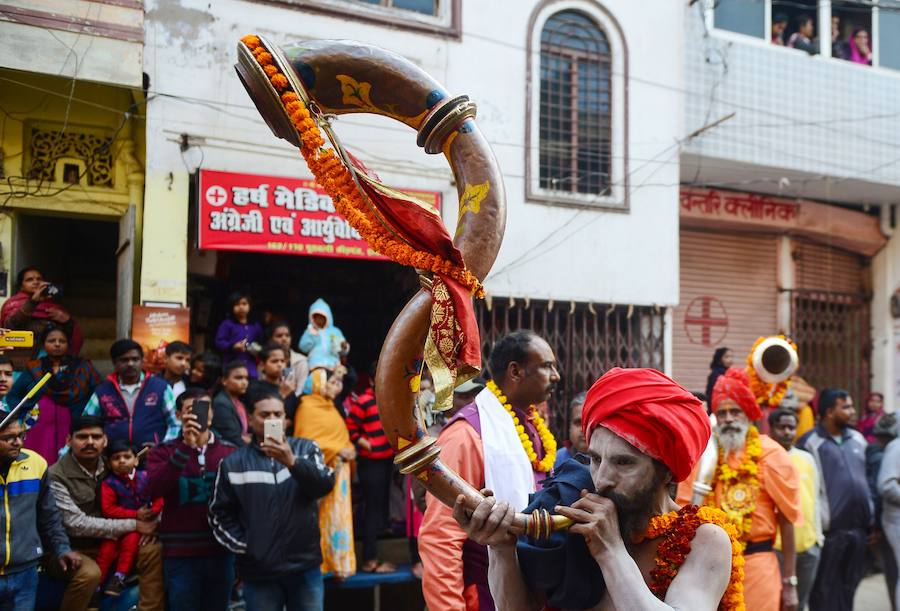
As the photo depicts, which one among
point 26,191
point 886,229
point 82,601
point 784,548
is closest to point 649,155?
point 886,229

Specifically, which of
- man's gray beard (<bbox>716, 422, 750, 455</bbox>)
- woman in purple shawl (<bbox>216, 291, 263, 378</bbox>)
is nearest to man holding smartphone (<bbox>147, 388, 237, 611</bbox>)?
woman in purple shawl (<bbox>216, 291, 263, 378</bbox>)

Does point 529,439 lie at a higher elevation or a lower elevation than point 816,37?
lower

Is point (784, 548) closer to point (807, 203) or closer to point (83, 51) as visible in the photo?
point (83, 51)

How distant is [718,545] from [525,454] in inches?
52.1

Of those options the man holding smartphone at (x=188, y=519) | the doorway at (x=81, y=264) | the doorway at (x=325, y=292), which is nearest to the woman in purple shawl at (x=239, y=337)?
the doorway at (x=325, y=292)

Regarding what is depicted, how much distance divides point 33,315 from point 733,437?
5628 millimetres

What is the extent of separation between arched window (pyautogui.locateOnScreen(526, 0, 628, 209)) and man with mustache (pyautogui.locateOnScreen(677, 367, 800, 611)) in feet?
16.1

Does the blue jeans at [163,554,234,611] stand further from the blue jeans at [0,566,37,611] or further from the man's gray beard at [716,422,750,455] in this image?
the man's gray beard at [716,422,750,455]

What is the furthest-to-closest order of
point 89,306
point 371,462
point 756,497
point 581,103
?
1. point 89,306
2. point 581,103
3. point 371,462
4. point 756,497

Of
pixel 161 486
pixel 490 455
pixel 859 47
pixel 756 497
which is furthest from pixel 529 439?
pixel 859 47

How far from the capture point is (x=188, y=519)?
16.6 ft

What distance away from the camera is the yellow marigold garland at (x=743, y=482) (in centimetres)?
470

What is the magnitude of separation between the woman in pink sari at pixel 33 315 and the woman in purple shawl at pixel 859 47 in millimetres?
10721

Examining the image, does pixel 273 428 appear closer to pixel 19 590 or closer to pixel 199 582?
pixel 199 582
